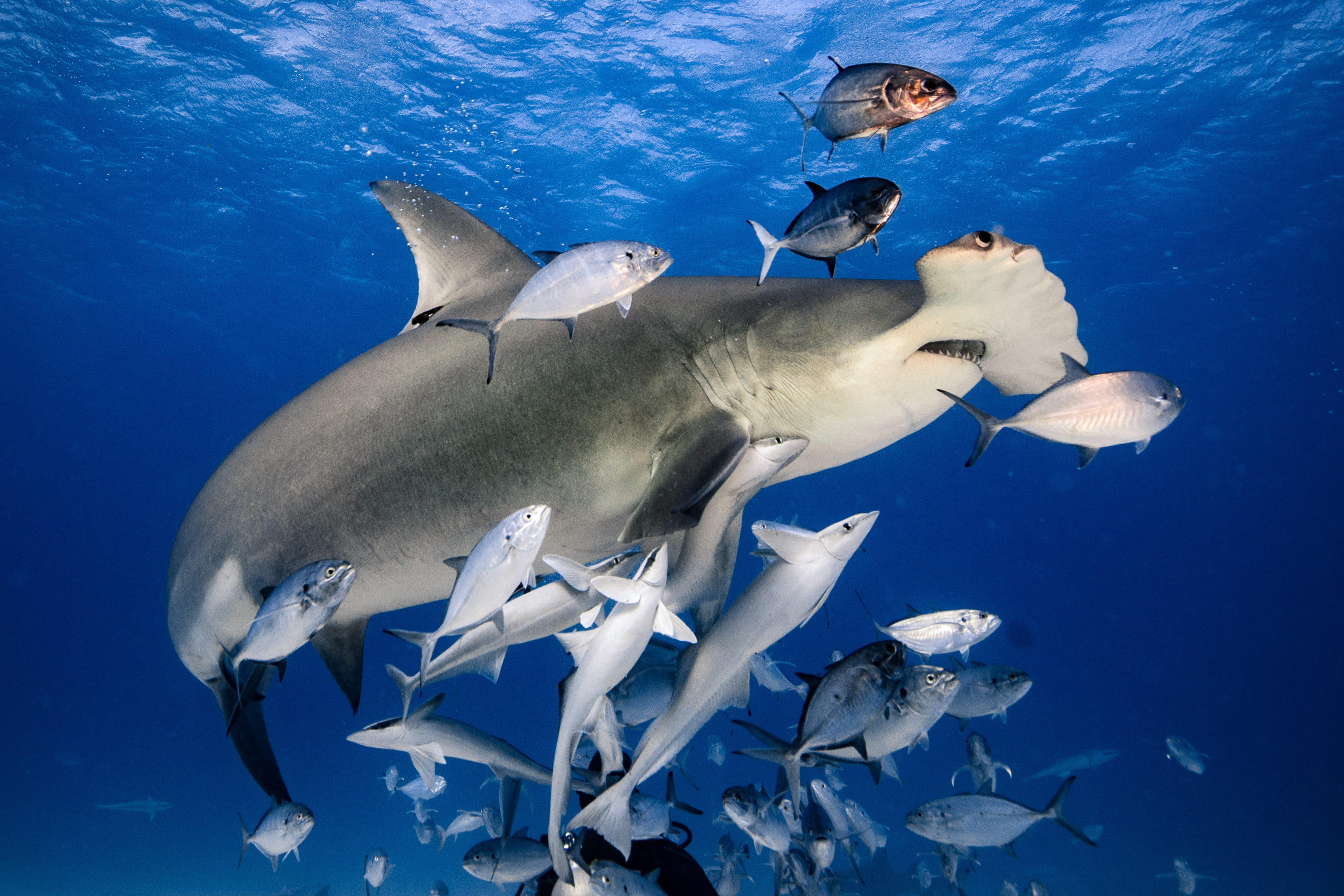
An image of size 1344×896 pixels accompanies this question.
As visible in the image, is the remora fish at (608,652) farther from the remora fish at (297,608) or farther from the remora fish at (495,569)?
the remora fish at (297,608)

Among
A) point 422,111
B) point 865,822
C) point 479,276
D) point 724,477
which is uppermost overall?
point 422,111

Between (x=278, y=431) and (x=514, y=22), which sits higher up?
(x=514, y=22)

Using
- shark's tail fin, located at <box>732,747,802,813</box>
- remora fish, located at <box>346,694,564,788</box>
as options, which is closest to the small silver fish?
remora fish, located at <box>346,694,564,788</box>

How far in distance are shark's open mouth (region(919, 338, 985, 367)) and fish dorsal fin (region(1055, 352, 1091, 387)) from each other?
0.79 ft

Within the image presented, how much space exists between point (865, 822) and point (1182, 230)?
28202 mm

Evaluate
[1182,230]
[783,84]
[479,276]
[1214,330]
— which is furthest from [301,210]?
[1214,330]

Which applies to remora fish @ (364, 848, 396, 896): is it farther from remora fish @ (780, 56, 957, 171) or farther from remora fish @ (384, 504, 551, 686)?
remora fish @ (780, 56, 957, 171)

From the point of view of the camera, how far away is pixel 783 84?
16359 mm

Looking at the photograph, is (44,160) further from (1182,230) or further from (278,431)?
(1182,230)

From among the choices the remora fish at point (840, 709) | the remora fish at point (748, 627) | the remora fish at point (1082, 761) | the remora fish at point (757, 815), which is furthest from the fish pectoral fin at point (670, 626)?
the remora fish at point (1082, 761)

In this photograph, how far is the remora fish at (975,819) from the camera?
11.8 feet

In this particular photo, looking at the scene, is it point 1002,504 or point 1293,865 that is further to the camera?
point 1002,504

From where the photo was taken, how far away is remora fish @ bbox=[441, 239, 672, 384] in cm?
173

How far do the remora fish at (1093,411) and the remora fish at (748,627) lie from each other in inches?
20.7
